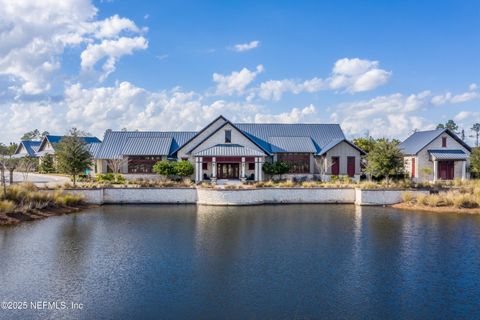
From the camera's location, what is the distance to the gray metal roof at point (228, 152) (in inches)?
1452

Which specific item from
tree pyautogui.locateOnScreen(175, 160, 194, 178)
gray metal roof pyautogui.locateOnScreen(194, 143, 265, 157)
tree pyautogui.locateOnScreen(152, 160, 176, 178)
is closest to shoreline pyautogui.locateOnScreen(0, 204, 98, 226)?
tree pyautogui.locateOnScreen(152, 160, 176, 178)

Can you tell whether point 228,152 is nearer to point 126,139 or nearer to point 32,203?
point 126,139

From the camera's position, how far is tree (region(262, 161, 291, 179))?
38344 mm

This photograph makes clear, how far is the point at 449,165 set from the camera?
131 feet

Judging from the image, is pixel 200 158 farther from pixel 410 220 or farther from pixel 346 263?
pixel 346 263

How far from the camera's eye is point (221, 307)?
1133 centimetres

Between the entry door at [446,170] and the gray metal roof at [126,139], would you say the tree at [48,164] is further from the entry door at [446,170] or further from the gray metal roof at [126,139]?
the entry door at [446,170]

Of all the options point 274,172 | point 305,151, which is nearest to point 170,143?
point 274,172

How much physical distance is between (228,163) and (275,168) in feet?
15.7

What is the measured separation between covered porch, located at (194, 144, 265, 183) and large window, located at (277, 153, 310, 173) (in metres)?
3.95

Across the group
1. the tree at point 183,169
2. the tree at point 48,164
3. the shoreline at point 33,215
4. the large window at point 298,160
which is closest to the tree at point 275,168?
the large window at point 298,160

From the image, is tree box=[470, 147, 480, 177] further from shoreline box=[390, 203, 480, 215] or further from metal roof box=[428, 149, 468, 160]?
shoreline box=[390, 203, 480, 215]

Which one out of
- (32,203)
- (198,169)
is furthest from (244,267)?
(198,169)

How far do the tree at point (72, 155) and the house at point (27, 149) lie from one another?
37.9 metres
